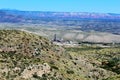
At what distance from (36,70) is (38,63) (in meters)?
1.43

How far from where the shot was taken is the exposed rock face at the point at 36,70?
31747 mm

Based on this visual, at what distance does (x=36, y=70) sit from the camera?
108 feet

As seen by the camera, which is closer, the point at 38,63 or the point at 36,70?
the point at 36,70

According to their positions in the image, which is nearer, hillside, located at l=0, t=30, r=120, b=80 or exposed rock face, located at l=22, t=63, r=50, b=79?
exposed rock face, located at l=22, t=63, r=50, b=79

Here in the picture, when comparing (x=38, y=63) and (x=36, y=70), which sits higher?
(x=38, y=63)

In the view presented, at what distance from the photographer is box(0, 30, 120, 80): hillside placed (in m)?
32.1

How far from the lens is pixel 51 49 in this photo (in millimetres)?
43594

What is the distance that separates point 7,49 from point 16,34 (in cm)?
648

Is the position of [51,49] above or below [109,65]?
above

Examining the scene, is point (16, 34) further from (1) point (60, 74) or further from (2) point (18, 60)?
(1) point (60, 74)

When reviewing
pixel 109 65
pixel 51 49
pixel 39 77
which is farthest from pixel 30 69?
pixel 109 65

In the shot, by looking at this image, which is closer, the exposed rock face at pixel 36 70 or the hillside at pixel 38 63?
the exposed rock face at pixel 36 70

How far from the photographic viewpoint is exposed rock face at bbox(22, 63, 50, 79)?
31.7m

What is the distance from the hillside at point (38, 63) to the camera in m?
32.1
